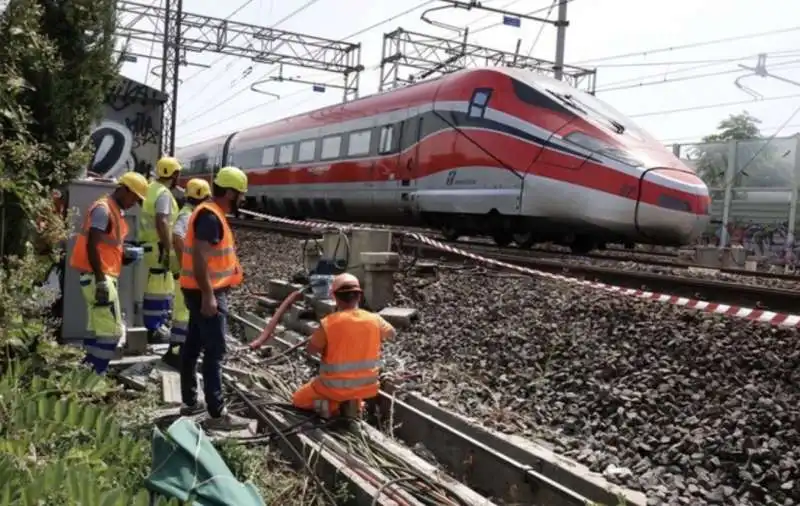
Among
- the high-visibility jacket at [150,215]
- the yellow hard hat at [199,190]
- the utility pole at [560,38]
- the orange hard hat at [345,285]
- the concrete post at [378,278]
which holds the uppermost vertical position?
the utility pole at [560,38]

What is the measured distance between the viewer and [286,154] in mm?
19516

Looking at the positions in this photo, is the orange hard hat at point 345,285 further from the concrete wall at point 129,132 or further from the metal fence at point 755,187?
the metal fence at point 755,187

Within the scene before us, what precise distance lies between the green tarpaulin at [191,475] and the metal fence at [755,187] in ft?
Answer: 65.9

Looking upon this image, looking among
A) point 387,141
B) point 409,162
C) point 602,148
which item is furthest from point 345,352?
point 387,141

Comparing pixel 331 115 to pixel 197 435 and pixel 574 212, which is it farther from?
pixel 197 435

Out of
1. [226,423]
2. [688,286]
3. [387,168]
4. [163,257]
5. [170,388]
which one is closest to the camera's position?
[226,423]

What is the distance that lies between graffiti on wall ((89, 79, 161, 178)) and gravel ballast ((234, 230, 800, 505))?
14.0ft

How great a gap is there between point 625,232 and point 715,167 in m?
15.5

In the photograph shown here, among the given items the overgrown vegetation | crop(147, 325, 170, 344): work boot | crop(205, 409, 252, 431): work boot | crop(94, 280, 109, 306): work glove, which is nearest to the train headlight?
crop(147, 325, 170, 344): work boot

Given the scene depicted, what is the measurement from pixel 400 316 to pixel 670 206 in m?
4.88

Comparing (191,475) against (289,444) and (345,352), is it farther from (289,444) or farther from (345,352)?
(345,352)

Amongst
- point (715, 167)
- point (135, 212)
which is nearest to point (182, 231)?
point (135, 212)

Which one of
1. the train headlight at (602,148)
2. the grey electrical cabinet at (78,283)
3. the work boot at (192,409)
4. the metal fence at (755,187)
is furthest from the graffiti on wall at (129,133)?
the metal fence at (755,187)

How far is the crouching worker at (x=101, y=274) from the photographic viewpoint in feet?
17.0
